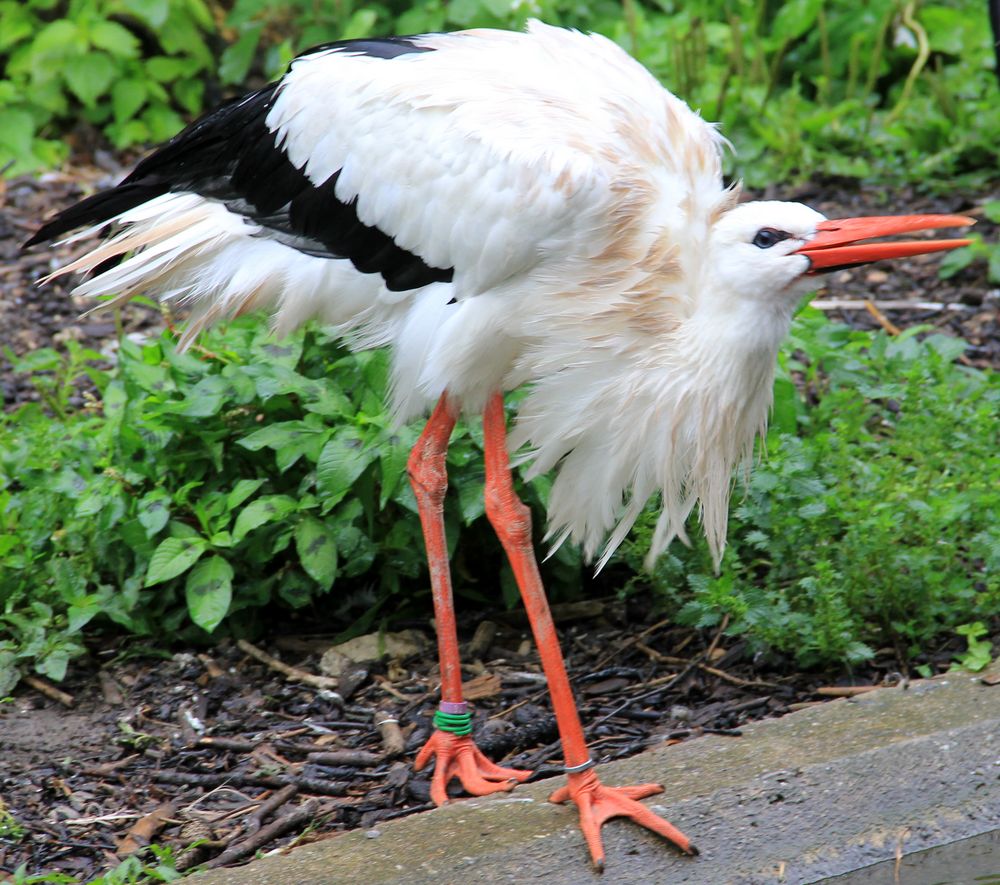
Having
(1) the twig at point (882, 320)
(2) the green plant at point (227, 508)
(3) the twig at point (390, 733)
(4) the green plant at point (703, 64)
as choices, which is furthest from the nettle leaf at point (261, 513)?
(4) the green plant at point (703, 64)

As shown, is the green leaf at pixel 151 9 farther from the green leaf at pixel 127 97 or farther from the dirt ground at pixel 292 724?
the dirt ground at pixel 292 724

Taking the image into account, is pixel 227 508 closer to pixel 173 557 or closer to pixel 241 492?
pixel 241 492

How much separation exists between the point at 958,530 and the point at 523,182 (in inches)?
68.8

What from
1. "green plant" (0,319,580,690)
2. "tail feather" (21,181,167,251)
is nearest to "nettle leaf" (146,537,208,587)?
"green plant" (0,319,580,690)

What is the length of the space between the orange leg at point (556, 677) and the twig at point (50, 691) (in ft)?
4.69

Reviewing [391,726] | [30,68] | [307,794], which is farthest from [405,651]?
[30,68]

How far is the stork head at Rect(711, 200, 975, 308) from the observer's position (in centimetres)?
321

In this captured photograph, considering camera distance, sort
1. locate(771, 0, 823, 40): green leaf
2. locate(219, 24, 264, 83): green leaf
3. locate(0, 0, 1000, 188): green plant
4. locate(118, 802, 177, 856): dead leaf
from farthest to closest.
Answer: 1. locate(219, 24, 264, 83): green leaf
2. locate(771, 0, 823, 40): green leaf
3. locate(0, 0, 1000, 188): green plant
4. locate(118, 802, 177, 856): dead leaf

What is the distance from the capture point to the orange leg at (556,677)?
329cm

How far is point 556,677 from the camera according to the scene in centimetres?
364

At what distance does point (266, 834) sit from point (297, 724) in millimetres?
607

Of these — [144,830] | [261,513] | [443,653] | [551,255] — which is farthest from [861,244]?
[144,830]

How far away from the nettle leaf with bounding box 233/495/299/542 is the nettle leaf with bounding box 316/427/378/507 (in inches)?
5.6

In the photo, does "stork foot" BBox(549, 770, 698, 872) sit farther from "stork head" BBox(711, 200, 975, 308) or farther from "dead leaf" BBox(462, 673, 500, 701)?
"stork head" BBox(711, 200, 975, 308)
